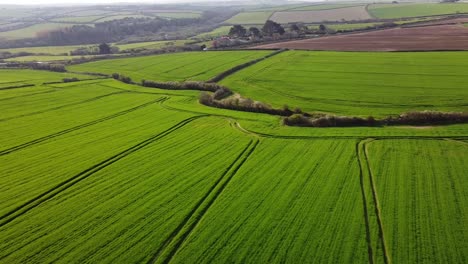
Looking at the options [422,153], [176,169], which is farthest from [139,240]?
[422,153]

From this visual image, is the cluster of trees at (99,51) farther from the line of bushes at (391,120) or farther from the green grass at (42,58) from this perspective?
the line of bushes at (391,120)

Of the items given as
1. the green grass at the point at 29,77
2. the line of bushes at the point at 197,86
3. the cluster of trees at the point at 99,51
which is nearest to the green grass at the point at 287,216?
the line of bushes at the point at 197,86

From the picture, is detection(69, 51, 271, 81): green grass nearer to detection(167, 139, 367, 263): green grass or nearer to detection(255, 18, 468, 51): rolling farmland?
detection(255, 18, 468, 51): rolling farmland

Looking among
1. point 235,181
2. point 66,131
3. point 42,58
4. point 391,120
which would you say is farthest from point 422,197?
point 42,58

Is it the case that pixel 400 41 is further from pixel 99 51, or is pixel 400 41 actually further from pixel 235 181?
pixel 99 51

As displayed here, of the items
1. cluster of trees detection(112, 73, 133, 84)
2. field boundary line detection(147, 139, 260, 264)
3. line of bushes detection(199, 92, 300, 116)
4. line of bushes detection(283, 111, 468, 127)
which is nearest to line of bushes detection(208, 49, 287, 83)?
line of bushes detection(199, 92, 300, 116)

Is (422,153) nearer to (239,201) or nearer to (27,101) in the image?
(239,201)
